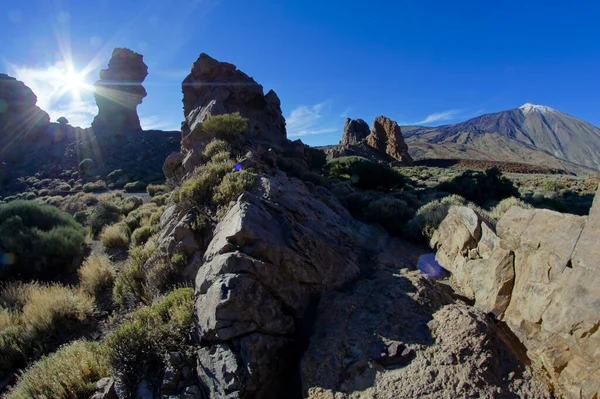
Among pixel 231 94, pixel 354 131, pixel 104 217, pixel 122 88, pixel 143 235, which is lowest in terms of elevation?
pixel 143 235

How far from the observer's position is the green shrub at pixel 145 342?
12.3 feet

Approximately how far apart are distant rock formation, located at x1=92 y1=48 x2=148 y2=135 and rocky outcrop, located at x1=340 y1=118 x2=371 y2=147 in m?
44.9

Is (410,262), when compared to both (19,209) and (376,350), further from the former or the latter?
(19,209)

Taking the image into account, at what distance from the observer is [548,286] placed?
3.46 m

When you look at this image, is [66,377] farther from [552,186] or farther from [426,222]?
[552,186]

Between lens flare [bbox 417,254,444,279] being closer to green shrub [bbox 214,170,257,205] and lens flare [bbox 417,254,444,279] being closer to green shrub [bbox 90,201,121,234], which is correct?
green shrub [bbox 214,170,257,205]

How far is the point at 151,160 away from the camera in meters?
45.6

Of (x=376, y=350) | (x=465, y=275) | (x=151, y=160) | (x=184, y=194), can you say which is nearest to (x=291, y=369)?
(x=376, y=350)

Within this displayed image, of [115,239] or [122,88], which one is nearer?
[115,239]

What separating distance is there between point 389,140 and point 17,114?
72.0 metres

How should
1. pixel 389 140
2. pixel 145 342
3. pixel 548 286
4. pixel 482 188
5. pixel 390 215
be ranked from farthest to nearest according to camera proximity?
pixel 389 140 → pixel 482 188 → pixel 390 215 → pixel 145 342 → pixel 548 286

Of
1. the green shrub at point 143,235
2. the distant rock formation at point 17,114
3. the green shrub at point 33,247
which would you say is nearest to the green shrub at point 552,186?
the green shrub at point 143,235

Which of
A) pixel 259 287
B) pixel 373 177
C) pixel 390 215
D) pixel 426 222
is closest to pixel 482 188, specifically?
pixel 373 177

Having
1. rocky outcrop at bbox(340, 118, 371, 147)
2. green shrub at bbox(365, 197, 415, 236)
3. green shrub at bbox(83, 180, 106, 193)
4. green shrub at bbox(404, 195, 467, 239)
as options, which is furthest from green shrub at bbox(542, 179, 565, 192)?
rocky outcrop at bbox(340, 118, 371, 147)
